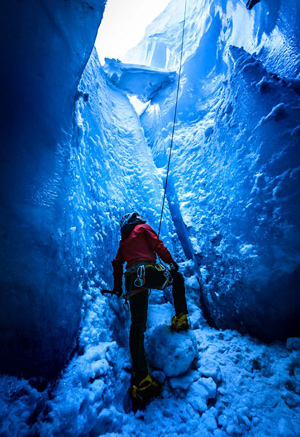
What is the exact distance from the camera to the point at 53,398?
1366 millimetres

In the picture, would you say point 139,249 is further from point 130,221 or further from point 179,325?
point 179,325

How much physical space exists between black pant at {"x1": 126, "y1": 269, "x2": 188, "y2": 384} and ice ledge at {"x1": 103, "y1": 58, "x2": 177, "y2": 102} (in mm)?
6312

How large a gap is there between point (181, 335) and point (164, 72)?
708 cm

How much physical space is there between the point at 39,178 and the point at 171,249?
7.79 ft

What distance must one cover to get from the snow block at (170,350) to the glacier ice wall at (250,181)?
2.71ft

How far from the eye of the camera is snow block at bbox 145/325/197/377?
1.76 metres

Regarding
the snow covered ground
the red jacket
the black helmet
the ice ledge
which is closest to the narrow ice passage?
the snow covered ground

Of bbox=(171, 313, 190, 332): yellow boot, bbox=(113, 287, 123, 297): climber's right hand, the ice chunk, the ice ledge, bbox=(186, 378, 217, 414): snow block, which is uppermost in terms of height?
the ice ledge

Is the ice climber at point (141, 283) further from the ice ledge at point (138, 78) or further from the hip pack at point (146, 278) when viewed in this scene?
the ice ledge at point (138, 78)

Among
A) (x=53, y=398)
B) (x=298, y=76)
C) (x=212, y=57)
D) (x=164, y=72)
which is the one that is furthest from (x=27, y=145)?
(x=164, y=72)

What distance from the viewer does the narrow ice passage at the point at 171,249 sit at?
1.38 metres

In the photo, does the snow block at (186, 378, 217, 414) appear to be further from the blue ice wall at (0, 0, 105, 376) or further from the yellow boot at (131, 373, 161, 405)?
the blue ice wall at (0, 0, 105, 376)

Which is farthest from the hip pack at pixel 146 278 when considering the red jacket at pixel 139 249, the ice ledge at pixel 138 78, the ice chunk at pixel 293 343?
the ice ledge at pixel 138 78

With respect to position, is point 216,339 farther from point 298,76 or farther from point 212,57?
point 212,57
